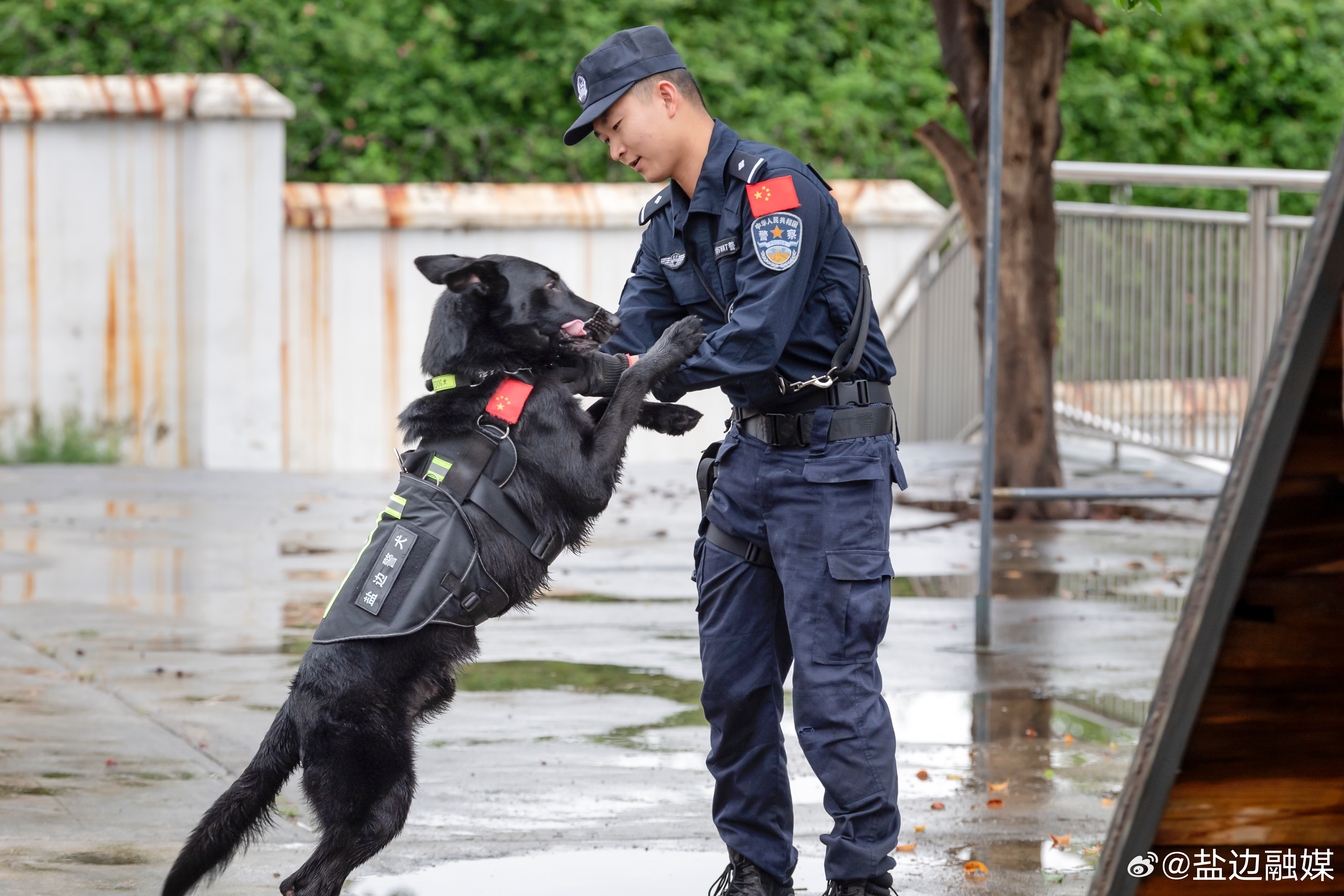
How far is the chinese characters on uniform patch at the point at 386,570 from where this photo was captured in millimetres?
3135

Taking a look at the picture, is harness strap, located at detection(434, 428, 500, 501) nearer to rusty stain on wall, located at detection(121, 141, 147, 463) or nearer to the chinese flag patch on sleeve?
the chinese flag patch on sleeve

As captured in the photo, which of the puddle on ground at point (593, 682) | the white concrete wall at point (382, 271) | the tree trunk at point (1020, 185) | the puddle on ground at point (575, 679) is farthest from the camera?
the white concrete wall at point (382, 271)

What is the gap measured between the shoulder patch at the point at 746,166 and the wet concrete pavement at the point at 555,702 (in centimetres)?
162

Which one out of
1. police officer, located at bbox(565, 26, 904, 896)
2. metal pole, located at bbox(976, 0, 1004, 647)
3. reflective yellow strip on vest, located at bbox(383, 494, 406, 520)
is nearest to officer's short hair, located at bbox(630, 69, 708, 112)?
police officer, located at bbox(565, 26, 904, 896)

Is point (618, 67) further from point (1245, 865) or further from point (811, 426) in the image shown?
point (1245, 865)

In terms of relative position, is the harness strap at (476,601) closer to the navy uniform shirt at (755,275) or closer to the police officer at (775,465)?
the police officer at (775,465)

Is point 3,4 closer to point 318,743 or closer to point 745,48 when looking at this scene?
point 745,48

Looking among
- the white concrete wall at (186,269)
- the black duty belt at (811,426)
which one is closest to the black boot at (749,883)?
the black duty belt at (811,426)

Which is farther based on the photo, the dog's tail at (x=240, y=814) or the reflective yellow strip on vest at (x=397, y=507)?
the reflective yellow strip on vest at (x=397, y=507)

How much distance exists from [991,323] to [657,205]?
2.72m

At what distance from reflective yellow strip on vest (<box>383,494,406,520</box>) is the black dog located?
15cm

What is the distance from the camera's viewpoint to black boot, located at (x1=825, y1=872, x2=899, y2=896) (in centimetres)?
318

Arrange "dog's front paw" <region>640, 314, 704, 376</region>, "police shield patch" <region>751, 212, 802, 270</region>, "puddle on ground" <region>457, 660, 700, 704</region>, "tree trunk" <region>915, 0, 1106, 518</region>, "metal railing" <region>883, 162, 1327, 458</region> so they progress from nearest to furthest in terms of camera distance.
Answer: "police shield patch" <region>751, 212, 802, 270</region> → "dog's front paw" <region>640, 314, 704, 376</region> → "puddle on ground" <region>457, 660, 700, 704</region> → "tree trunk" <region>915, 0, 1106, 518</region> → "metal railing" <region>883, 162, 1327, 458</region>

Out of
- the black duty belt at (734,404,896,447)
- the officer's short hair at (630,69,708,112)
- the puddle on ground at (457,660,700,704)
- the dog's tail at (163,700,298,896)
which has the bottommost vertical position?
the puddle on ground at (457,660,700,704)
